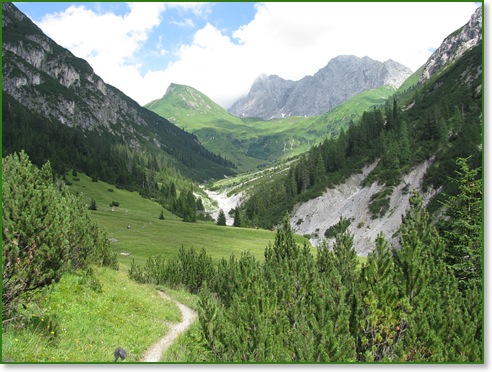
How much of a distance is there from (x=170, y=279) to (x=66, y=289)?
2639 cm

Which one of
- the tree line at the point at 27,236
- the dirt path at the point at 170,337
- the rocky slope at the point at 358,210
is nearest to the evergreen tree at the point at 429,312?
the dirt path at the point at 170,337

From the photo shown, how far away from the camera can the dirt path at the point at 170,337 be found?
1670 centimetres

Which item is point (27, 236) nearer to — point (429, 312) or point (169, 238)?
point (429, 312)

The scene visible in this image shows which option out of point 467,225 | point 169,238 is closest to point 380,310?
point 467,225

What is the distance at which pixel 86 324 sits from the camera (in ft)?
57.7

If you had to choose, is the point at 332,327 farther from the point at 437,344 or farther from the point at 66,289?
the point at 66,289

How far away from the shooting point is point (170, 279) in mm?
45969

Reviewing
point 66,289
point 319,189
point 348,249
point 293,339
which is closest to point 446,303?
point 293,339

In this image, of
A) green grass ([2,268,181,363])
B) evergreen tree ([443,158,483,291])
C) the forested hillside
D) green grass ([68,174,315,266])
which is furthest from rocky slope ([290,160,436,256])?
green grass ([2,268,181,363])

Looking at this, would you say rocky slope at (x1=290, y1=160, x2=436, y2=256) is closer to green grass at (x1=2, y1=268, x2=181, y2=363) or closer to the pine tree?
the pine tree

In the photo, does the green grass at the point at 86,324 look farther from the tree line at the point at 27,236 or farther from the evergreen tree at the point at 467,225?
the evergreen tree at the point at 467,225

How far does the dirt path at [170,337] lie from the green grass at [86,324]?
1.32ft

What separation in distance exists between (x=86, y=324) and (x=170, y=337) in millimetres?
4961

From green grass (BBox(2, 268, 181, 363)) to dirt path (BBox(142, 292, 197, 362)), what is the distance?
1.32ft
